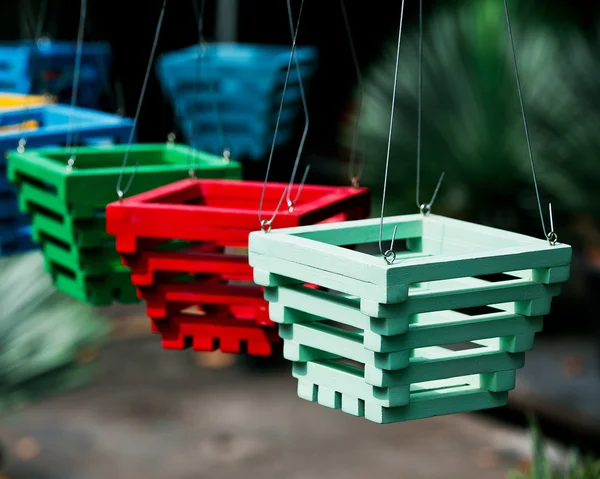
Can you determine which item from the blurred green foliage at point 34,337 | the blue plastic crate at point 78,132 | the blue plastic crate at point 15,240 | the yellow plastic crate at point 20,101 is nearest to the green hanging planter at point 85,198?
the blue plastic crate at point 78,132

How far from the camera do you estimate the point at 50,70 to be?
4.28 metres

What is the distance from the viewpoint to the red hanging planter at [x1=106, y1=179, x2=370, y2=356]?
197 centimetres

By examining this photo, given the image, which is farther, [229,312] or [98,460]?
[98,460]

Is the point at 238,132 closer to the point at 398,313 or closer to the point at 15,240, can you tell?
the point at 15,240

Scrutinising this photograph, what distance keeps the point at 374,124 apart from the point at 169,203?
4375mm

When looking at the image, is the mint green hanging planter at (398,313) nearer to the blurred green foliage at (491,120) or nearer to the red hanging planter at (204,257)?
the red hanging planter at (204,257)

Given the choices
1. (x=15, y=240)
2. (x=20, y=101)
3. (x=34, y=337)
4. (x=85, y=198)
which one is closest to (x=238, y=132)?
(x=20, y=101)

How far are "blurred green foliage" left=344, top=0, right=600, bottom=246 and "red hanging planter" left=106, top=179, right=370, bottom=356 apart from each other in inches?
160

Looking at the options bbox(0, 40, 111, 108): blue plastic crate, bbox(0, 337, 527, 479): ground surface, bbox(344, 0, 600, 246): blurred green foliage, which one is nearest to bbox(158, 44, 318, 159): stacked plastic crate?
bbox(0, 40, 111, 108): blue plastic crate

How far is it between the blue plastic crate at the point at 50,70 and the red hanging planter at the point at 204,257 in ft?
7.02

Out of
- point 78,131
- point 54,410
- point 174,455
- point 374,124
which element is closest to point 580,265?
point 374,124

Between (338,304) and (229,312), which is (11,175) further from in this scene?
(338,304)

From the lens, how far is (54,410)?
22.6ft

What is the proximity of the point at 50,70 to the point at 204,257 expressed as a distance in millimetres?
2456
